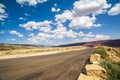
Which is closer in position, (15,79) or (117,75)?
(117,75)

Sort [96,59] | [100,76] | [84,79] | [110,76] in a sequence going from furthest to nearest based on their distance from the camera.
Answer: [96,59] < [110,76] < [100,76] < [84,79]

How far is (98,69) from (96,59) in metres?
5.40

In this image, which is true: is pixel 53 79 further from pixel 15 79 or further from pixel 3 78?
pixel 3 78

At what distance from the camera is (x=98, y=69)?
7223 mm

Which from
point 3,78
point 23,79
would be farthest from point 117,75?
point 3,78

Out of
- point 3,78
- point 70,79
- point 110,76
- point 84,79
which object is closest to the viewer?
point 84,79

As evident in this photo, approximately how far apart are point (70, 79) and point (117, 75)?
2.84 meters

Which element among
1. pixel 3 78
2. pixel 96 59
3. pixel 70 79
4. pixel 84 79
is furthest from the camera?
pixel 96 59

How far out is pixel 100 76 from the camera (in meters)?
7.20

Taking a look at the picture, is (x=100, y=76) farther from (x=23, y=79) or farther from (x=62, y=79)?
(x=23, y=79)

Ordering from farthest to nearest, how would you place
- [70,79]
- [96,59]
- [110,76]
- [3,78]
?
[96,59]
[3,78]
[70,79]
[110,76]

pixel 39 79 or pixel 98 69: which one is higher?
pixel 98 69

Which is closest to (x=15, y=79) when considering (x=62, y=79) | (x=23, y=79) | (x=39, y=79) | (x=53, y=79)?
(x=23, y=79)

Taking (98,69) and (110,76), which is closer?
(98,69)
